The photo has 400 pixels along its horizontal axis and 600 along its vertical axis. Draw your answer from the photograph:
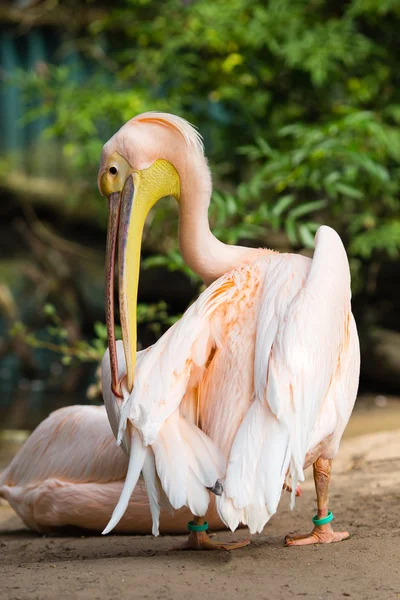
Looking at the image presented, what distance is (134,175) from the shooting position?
8.51ft

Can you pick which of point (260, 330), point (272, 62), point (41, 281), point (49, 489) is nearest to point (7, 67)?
point (41, 281)

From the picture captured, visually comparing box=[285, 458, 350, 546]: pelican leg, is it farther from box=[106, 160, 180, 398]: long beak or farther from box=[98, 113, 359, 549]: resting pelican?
box=[106, 160, 180, 398]: long beak

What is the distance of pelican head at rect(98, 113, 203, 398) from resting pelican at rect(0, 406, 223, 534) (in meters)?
0.92

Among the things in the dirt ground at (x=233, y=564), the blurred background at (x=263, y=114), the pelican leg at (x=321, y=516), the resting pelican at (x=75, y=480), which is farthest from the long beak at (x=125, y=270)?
the blurred background at (x=263, y=114)

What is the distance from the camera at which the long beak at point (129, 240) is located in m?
2.45

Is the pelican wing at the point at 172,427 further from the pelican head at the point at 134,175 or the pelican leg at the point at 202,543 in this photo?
the pelican leg at the point at 202,543

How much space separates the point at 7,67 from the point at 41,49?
0.60 meters

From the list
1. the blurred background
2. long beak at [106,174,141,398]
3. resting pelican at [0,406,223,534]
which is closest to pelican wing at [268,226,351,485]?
long beak at [106,174,141,398]

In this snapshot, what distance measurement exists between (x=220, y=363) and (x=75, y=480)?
1.09 metres

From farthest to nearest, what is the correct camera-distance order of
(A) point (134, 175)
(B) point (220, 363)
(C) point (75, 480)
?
1. (C) point (75, 480)
2. (A) point (134, 175)
3. (B) point (220, 363)

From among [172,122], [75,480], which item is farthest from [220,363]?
[75,480]

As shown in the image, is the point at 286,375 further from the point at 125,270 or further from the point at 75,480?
the point at 75,480

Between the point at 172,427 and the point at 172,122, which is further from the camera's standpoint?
the point at 172,122

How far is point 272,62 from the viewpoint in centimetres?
667
